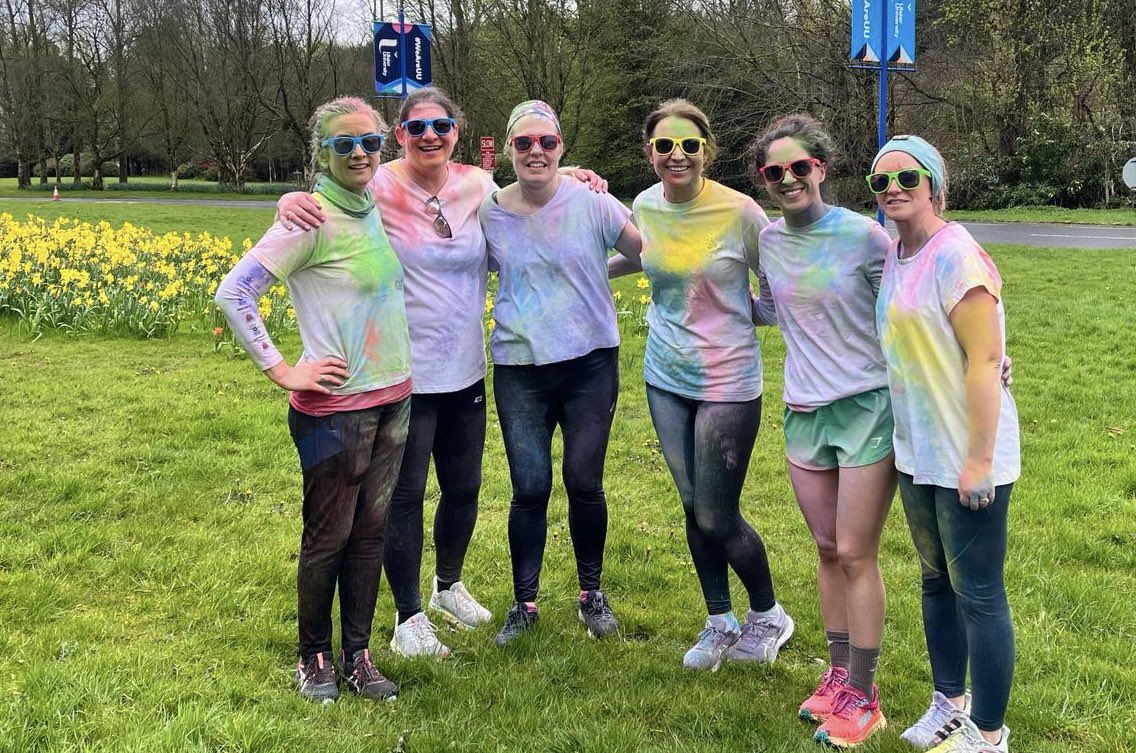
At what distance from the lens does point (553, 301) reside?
3178 millimetres

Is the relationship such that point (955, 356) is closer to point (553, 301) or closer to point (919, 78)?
point (553, 301)

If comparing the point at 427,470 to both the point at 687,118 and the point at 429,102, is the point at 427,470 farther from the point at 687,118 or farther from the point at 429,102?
the point at 687,118

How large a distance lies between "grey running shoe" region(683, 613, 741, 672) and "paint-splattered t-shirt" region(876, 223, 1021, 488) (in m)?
1.21

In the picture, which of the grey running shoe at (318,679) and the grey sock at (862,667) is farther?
the grey running shoe at (318,679)

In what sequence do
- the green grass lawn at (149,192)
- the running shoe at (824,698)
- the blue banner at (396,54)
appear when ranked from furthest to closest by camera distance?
the green grass lawn at (149,192)
the blue banner at (396,54)
the running shoe at (824,698)

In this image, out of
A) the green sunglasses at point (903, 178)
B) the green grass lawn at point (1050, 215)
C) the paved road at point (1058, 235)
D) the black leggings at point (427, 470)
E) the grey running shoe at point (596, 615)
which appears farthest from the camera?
the green grass lawn at point (1050, 215)

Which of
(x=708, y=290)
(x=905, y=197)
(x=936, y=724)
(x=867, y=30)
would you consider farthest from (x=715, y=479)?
(x=867, y=30)

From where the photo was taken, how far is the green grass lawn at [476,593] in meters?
2.78

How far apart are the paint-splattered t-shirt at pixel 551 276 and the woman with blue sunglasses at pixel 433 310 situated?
0.09 meters

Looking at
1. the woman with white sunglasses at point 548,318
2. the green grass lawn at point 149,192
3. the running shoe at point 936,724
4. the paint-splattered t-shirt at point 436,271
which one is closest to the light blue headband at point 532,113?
the woman with white sunglasses at point 548,318

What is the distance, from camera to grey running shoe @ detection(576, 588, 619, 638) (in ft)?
11.6

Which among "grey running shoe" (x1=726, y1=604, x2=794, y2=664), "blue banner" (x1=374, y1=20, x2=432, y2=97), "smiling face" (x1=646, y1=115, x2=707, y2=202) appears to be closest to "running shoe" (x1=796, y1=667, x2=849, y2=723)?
"grey running shoe" (x1=726, y1=604, x2=794, y2=664)

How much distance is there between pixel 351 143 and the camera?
8.95ft

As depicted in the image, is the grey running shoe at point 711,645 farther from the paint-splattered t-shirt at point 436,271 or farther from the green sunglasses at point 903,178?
the green sunglasses at point 903,178
